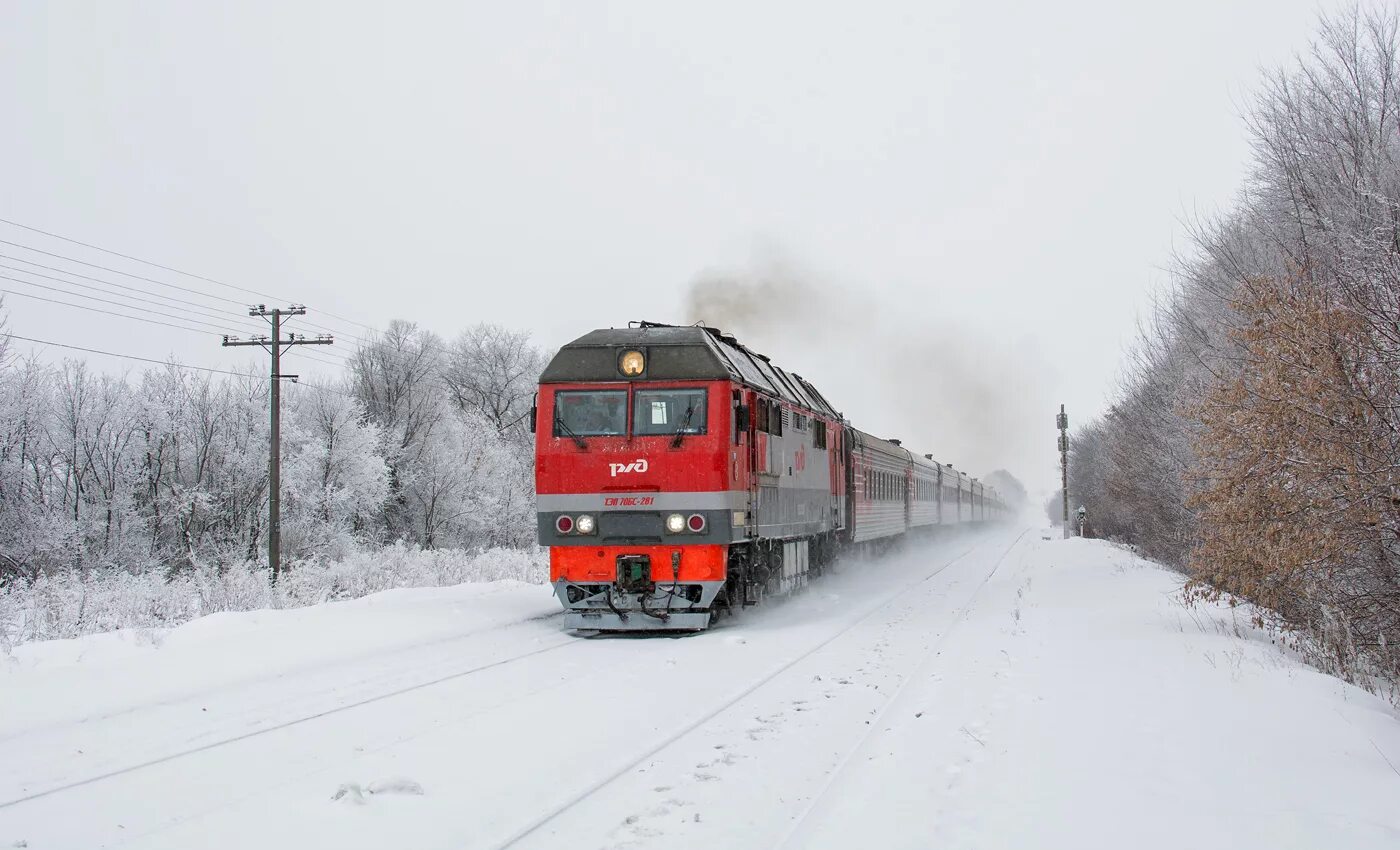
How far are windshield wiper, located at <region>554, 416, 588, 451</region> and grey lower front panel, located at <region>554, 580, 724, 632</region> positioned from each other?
5.43 ft

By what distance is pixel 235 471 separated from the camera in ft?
116

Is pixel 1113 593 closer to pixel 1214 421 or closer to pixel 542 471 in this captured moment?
pixel 1214 421

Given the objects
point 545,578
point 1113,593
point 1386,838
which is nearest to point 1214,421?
point 1386,838

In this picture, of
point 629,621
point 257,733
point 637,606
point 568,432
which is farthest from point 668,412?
point 257,733

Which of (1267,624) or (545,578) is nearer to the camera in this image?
(1267,624)

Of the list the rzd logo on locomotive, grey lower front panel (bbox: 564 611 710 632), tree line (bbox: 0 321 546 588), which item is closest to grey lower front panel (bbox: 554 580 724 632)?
grey lower front panel (bbox: 564 611 710 632)

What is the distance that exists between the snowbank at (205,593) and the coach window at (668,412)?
5.95 metres

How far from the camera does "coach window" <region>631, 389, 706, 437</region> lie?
491 inches

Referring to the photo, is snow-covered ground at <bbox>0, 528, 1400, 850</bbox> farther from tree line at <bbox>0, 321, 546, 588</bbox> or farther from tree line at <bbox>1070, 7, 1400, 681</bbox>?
tree line at <bbox>0, 321, 546, 588</bbox>

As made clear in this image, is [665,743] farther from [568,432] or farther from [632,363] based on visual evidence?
[632,363]

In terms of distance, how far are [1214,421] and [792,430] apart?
7.54m

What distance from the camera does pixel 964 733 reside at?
6.78 metres

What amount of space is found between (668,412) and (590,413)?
0.99 meters

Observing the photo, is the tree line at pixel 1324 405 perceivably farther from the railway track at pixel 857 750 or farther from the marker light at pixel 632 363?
the marker light at pixel 632 363
